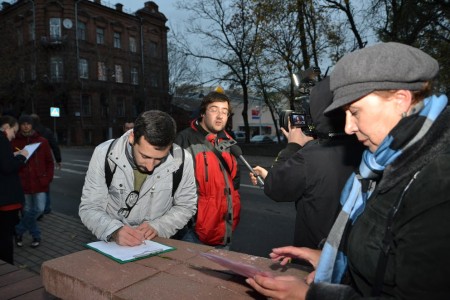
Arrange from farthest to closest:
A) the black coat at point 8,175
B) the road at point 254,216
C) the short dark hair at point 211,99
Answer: the road at point 254,216
the black coat at point 8,175
the short dark hair at point 211,99

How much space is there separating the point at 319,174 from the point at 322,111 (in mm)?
368

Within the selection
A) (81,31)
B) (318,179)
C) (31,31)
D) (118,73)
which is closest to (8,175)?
(318,179)

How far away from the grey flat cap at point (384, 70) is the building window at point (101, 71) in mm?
36895

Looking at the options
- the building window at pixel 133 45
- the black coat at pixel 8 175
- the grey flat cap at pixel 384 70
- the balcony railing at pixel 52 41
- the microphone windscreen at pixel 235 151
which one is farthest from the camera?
the building window at pixel 133 45

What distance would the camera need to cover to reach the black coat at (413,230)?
92 cm

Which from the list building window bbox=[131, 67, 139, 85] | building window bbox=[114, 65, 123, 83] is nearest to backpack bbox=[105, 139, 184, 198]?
building window bbox=[114, 65, 123, 83]

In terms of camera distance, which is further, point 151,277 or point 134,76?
point 134,76

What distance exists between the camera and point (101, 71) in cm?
3531

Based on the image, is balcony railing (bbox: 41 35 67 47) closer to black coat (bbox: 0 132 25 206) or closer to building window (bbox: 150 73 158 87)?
building window (bbox: 150 73 158 87)

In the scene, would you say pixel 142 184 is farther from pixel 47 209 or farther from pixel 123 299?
pixel 47 209

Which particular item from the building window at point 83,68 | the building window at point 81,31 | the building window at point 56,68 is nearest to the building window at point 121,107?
the building window at point 83,68

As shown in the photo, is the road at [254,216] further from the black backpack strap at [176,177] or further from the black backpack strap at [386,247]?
the black backpack strap at [386,247]

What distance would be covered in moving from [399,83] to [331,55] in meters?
19.2

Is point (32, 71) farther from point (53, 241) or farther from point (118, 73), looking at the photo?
point (53, 241)
